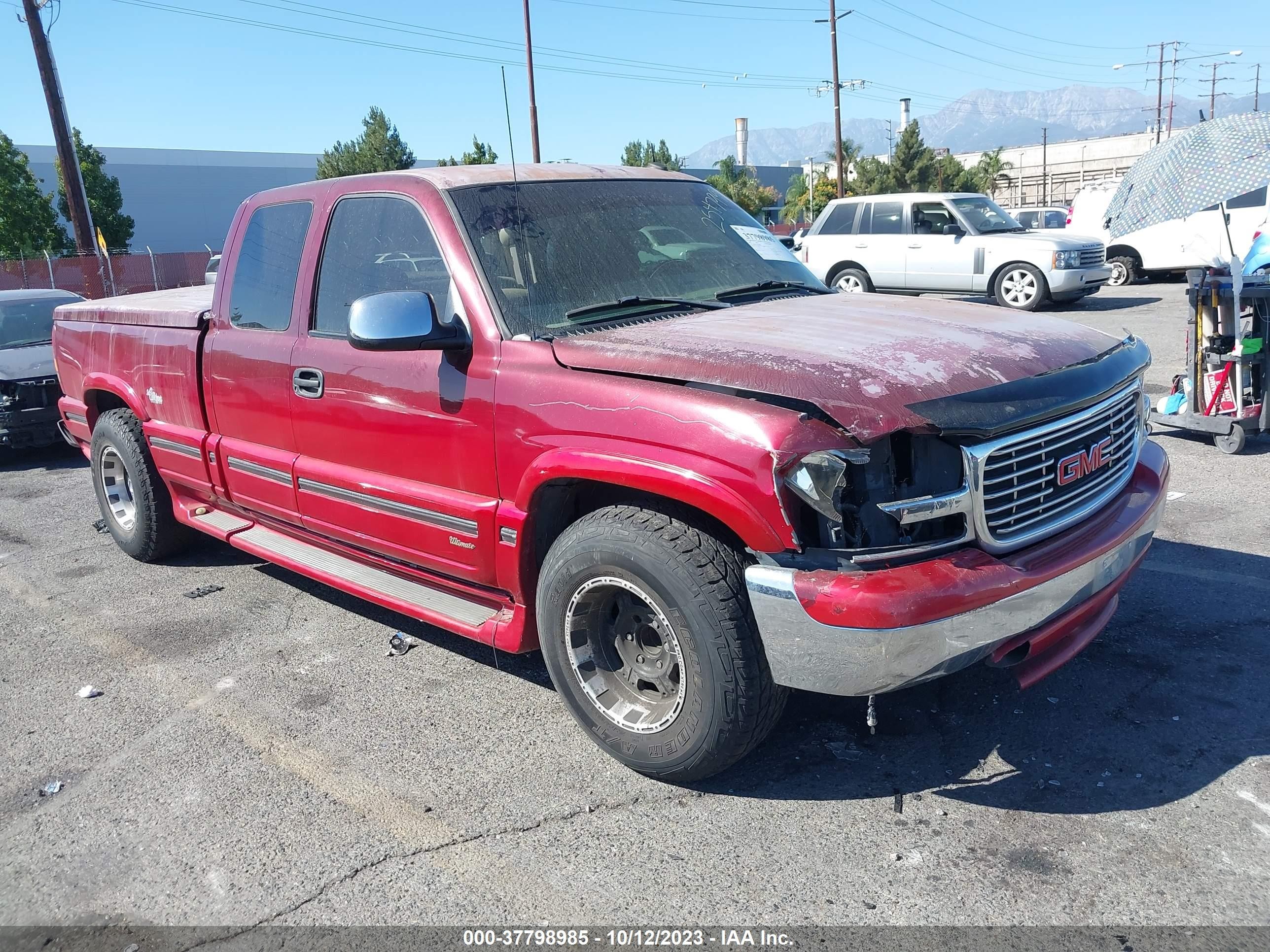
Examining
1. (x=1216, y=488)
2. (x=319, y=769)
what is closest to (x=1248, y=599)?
(x=1216, y=488)

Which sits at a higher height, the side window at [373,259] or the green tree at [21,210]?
the green tree at [21,210]

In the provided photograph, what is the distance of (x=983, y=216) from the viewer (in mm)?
16047

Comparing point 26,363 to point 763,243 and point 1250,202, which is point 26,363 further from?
point 1250,202

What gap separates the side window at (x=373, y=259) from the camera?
370 cm

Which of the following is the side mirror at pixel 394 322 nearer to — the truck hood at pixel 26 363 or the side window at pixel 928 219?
the truck hood at pixel 26 363

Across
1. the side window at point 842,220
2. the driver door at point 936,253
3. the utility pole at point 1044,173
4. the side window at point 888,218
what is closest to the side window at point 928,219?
the driver door at point 936,253

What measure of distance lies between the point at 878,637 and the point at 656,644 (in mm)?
864

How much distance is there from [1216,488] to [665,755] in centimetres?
473

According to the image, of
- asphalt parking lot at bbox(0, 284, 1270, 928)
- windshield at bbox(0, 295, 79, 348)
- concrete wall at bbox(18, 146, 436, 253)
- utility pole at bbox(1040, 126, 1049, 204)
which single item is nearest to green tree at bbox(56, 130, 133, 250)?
concrete wall at bbox(18, 146, 436, 253)

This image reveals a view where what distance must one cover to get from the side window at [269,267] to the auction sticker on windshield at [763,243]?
1902 millimetres

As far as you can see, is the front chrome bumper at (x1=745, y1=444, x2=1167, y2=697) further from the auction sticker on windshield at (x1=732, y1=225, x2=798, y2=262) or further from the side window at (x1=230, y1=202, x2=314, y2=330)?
the side window at (x1=230, y1=202, x2=314, y2=330)

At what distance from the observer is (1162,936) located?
2361 millimetres

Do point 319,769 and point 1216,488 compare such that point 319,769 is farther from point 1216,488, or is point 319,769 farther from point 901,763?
point 1216,488

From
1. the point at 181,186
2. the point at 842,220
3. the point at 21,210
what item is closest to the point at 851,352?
the point at 842,220
